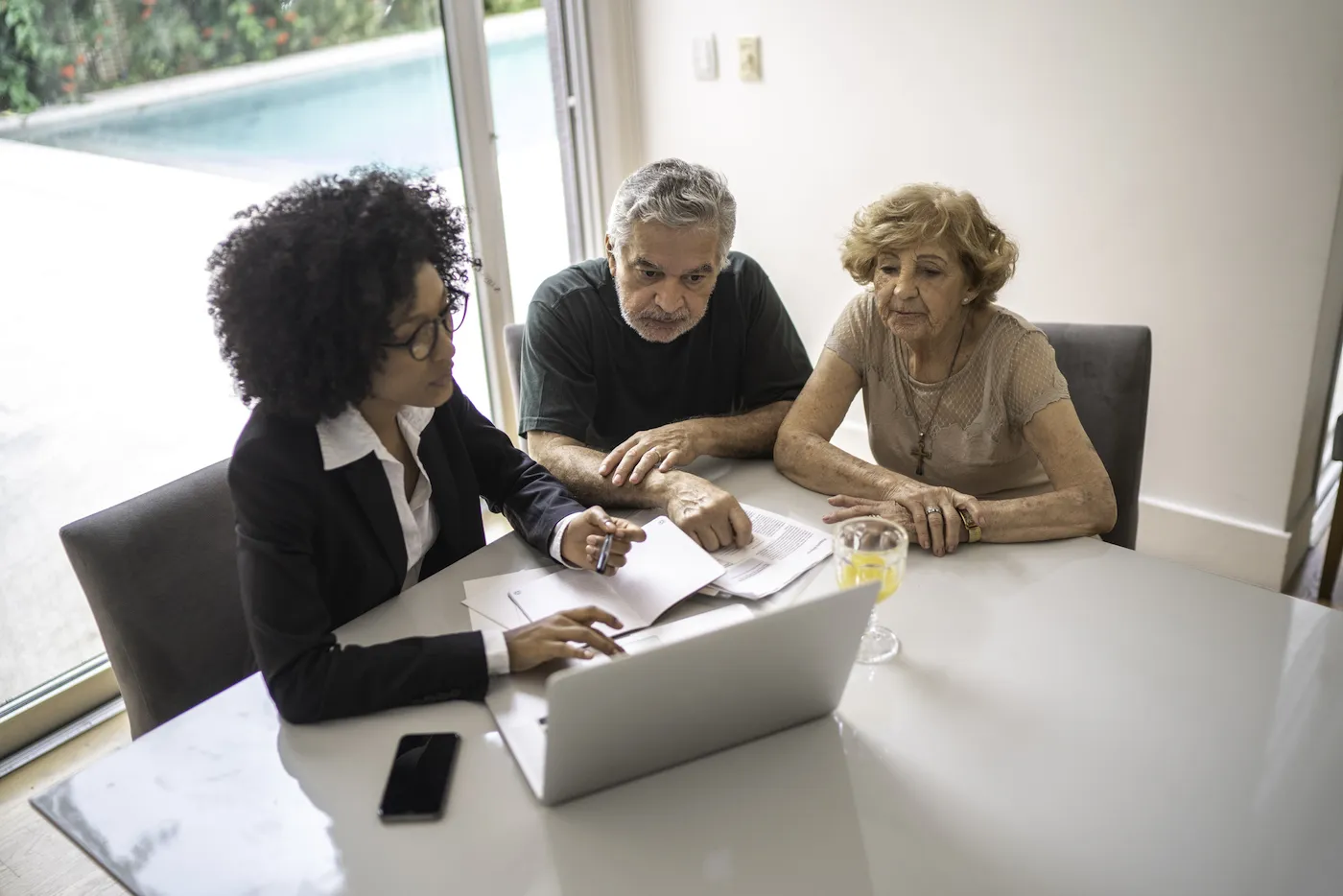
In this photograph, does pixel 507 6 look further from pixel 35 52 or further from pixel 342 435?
pixel 342 435

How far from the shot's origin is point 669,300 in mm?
1742

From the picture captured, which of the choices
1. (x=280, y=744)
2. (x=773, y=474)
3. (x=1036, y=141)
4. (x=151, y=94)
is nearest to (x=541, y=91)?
(x=151, y=94)

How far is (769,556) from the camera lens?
1.35 meters

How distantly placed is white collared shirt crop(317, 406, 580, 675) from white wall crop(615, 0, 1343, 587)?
5.69ft

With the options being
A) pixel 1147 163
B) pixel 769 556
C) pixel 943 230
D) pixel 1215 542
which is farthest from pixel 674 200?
pixel 1215 542

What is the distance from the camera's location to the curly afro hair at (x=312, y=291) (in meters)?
1.12

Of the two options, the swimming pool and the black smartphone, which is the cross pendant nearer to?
the black smartphone

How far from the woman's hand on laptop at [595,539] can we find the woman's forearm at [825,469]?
1.25 feet

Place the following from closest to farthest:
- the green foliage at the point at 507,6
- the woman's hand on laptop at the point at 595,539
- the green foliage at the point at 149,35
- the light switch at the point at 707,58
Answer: the woman's hand on laptop at the point at 595,539 → the green foliage at the point at 149,35 → the green foliage at the point at 507,6 → the light switch at the point at 707,58

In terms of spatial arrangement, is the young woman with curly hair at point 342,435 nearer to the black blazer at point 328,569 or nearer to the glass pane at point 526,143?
the black blazer at point 328,569

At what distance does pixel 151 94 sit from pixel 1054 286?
2261 millimetres

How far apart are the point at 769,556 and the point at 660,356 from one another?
0.68 meters

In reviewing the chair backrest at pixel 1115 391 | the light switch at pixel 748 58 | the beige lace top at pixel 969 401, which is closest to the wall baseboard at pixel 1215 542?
A: the chair backrest at pixel 1115 391

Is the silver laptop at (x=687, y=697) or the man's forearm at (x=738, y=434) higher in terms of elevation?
the silver laptop at (x=687, y=697)
